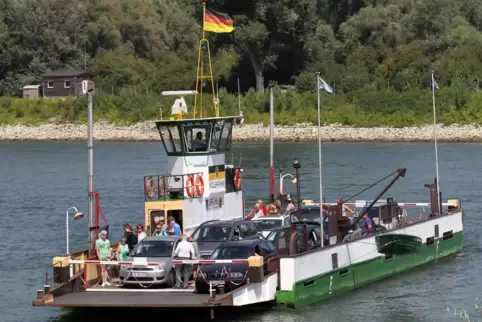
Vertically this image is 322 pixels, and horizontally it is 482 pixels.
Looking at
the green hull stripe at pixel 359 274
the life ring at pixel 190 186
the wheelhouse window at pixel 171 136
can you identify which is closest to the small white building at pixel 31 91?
the green hull stripe at pixel 359 274

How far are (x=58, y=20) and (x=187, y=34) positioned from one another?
1479 cm

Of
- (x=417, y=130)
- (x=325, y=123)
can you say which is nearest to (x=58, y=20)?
(x=325, y=123)

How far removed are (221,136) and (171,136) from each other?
155cm

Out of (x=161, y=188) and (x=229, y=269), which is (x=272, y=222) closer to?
(x=161, y=188)

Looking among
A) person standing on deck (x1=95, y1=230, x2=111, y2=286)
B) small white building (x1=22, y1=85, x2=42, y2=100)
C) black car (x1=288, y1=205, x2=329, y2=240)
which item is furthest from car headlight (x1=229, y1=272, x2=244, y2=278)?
small white building (x1=22, y1=85, x2=42, y2=100)

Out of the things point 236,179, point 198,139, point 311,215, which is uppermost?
point 198,139

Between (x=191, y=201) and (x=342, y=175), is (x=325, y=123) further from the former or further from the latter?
(x=191, y=201)

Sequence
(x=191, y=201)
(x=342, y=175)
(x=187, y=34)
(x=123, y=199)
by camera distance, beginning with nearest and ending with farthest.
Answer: (x=191, y=201), (x=123, y=199), (x=342, y=175), (x=187, y=34)

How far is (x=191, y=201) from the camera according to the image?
33.4 metres

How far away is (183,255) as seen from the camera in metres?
27.8

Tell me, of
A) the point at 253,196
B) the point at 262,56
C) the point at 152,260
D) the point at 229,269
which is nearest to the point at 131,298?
the point at 152,260

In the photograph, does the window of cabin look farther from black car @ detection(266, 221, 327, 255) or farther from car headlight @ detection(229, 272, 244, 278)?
→ car headlight @ detection(229, 272, 244, 278)

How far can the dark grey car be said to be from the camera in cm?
2762

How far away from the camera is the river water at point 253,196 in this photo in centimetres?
3019
